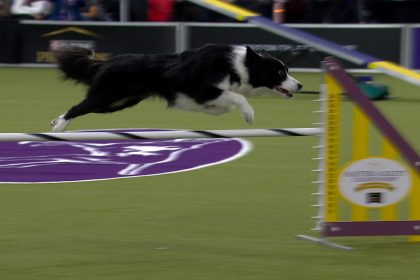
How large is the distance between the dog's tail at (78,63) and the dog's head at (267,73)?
46.7 inches

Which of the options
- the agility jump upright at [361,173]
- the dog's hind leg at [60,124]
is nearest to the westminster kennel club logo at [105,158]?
the dog's hind leg at [60,124]

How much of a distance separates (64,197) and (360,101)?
9.59 ft

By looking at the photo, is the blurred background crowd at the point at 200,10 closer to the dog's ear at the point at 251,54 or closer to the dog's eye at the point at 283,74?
the dog's eye at the point at 283,74

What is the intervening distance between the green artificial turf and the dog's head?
3.11ft

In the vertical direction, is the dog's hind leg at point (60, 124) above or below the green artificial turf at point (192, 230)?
above

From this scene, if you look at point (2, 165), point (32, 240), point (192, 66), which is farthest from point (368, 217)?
point (2, 165)

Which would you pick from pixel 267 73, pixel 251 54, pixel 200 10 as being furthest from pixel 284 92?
pixel 200 10

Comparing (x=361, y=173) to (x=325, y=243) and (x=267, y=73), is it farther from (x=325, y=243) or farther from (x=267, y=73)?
(x=267, y=73)

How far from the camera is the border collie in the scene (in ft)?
24.8

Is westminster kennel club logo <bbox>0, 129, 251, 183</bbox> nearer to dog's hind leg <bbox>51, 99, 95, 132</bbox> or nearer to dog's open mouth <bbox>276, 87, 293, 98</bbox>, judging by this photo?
dog's hind leg <bbox>51, 99, 95, 132</bbox>

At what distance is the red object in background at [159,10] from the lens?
2009 centimetres

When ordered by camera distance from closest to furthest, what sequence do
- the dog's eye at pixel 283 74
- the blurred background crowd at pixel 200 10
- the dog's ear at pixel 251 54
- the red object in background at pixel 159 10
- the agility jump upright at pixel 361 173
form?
the agility jump upright at pixel 361 173, the dog's ear at pixel 251 54, the dog's eye at pixel 283 74, the blurred background crowd at pixel 200 10, the red object in background at pixel 159 10

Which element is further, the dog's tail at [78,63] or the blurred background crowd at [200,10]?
the blurred background crowd at [200,10]

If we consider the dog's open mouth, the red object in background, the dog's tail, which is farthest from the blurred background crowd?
the dog's tail
